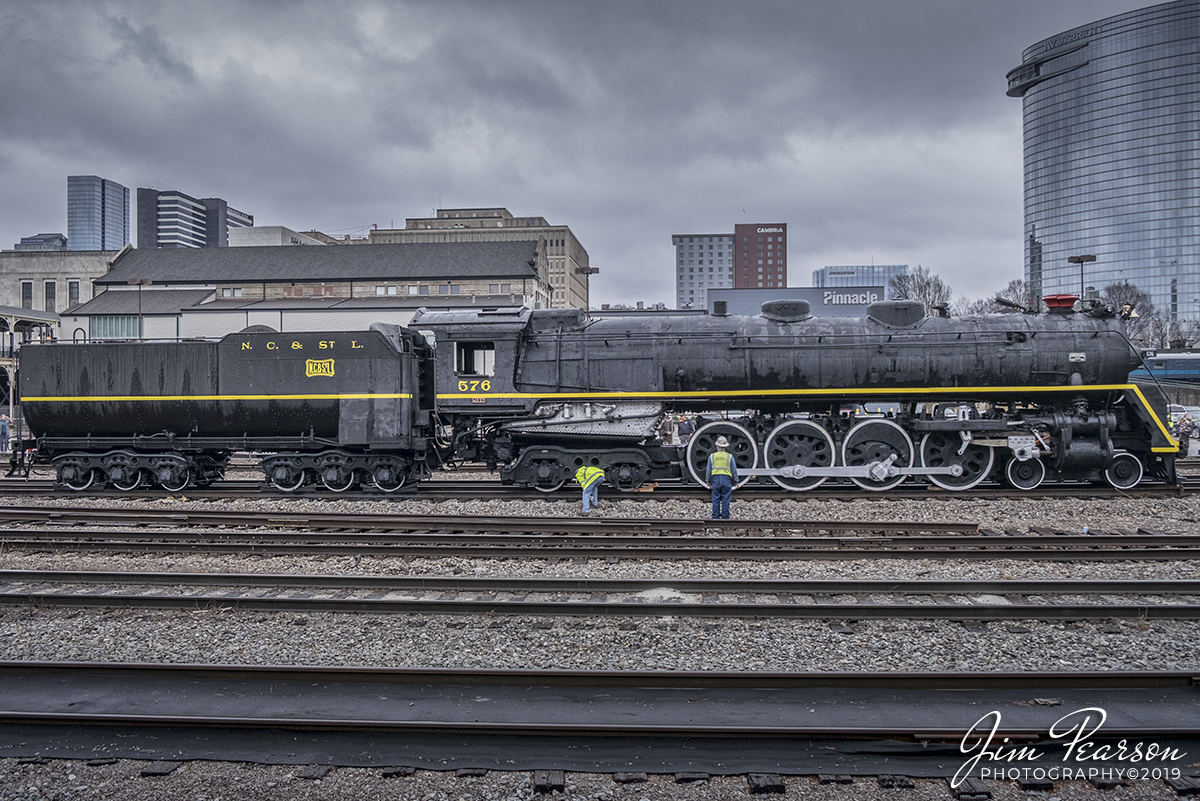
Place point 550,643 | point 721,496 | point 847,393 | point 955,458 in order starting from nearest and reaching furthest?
1. point 550,643
2. point 721,496
3. point 847,393
4. point 955,458

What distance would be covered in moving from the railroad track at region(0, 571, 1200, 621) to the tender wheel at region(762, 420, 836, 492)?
657 cm

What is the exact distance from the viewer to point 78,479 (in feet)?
51.7

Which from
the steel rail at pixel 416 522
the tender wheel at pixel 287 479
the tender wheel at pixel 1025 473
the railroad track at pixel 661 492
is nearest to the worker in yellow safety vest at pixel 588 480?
the steel rail at pixel 416 522

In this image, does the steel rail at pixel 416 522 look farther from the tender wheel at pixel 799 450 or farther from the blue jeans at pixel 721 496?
the tender wheel at pixel 799 450

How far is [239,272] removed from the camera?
56.5 m

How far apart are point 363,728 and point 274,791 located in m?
Result: 0.70

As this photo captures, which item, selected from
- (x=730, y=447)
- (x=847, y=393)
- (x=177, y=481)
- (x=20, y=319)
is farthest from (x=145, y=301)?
(x=847, y=393)

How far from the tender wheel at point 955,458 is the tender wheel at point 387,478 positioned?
10.9 meters

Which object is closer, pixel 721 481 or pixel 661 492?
pixel 721 481

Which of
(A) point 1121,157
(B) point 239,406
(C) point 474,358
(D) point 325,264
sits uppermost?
(A) point 1121,157

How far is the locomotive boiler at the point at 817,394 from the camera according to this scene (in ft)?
47.0

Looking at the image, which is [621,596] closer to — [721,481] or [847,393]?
[721,481]

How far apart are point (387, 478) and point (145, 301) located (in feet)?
155

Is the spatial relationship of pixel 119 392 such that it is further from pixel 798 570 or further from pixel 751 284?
pixel 751 284
